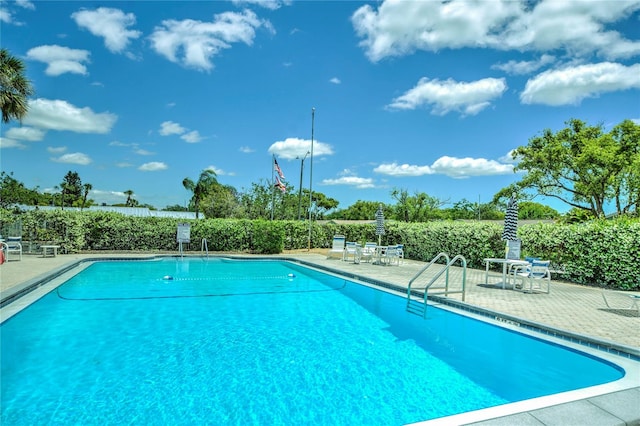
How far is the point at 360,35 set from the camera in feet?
50.1

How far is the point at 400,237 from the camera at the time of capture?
2038 cm

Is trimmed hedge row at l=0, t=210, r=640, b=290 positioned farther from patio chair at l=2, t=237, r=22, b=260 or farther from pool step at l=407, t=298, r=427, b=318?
pool step at l=407, t=298, r=427, b=318

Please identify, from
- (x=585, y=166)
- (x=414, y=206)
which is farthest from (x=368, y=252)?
(x=585, y=166)

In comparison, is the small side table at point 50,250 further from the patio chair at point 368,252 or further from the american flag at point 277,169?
the patio chair at point 368,252

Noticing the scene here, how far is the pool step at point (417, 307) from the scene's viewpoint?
765cm

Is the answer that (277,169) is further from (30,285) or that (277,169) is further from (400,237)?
(30,285)

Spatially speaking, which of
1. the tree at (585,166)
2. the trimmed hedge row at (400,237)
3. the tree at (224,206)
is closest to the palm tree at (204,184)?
the tree at (224,206)

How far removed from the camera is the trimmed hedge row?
33.0 feet

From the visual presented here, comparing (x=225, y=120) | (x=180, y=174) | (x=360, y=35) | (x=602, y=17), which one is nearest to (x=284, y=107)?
(x=225, y=120)

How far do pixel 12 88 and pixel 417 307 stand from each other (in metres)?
17.7

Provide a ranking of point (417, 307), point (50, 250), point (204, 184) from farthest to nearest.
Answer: point (204, 184)
point (50, 250)
point (417, 307)

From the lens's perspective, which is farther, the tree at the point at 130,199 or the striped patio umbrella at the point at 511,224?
the tree at the point at 130,199

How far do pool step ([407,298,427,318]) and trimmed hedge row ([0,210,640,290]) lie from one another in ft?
14.9

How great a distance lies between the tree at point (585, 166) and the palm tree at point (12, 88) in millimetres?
28387
